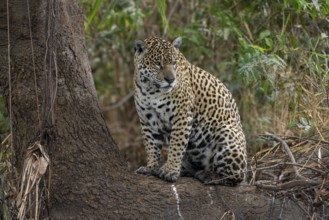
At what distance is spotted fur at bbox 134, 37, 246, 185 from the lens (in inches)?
263

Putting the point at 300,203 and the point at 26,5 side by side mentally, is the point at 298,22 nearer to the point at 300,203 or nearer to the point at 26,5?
the point at 300,203

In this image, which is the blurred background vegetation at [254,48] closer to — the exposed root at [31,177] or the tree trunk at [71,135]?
the tree trunk at [71,135]

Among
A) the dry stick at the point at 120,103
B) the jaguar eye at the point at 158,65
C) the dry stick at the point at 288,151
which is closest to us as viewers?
the dry stick at the point at 288,151

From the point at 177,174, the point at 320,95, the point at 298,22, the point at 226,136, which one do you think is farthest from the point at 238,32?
the point at 177,174

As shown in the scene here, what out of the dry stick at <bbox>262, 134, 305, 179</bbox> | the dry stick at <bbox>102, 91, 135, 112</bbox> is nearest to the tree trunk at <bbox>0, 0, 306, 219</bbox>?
the dry stick at <bbox>262, 134, 305, 179</bbox>

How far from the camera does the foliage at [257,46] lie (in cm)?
782

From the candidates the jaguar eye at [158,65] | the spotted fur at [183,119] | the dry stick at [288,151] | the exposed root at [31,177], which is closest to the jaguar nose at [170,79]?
the spotted fur at [183,119]

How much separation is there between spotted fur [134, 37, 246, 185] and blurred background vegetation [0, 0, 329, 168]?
0.47m

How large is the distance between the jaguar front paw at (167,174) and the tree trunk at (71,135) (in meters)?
0.22

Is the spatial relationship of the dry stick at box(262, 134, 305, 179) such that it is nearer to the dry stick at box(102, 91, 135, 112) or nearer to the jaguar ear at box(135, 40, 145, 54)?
the jaguar ear at box(135, 40, 145, 54)

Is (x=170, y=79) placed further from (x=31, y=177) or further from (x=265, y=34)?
(x=265, y=34)

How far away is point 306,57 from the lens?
831cm

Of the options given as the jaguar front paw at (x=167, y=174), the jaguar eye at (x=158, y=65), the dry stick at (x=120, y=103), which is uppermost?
the jaguar eye at (x=158, y=65)

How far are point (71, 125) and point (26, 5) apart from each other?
1.07m
